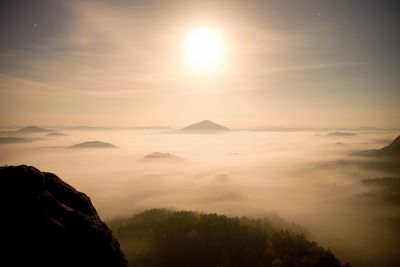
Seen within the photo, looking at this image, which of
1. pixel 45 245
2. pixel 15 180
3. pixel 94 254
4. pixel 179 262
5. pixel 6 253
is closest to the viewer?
pixel 6 253

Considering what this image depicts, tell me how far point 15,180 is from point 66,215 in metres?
4.23

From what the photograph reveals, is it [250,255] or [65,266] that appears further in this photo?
[250,255]

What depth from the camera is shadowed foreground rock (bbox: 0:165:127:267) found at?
618 inches

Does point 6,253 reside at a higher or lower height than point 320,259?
higher

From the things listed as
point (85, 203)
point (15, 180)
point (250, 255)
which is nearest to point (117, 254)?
point (85, 203)

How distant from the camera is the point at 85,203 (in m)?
22.8

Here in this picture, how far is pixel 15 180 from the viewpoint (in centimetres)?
1780

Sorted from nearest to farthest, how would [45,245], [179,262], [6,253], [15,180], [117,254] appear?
[6,253] < [45,245] < [15,180] < [117,254] < [179,262]

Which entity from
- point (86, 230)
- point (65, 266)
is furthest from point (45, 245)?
point (86, 230)

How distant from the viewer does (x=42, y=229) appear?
16.8 m

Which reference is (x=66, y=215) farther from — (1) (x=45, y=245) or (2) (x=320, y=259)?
(2) (x=320, y=259)

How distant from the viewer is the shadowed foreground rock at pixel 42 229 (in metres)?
15.7

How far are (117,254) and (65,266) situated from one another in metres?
5.26

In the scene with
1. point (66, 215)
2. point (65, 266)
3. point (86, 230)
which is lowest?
point (65, 266)
